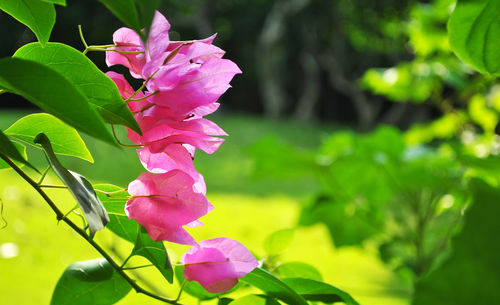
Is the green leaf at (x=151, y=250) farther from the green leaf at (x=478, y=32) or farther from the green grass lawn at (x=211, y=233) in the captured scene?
the green grass lawn at (x=211, y=233)

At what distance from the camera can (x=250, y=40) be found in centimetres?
704

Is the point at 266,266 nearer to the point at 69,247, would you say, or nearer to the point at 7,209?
the point at 69,247

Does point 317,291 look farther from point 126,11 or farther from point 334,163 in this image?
point 334,163

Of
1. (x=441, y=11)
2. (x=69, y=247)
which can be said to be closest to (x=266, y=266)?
(x=441, y=11)

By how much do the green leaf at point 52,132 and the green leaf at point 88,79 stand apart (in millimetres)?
25

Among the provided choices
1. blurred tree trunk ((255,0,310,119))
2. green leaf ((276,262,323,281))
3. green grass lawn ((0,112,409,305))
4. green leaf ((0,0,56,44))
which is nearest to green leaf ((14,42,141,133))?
green leaf ((0,0,56,44))

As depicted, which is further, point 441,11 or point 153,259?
point 441,11

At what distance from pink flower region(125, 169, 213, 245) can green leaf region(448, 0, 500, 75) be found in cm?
11

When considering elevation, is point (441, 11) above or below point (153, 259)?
below

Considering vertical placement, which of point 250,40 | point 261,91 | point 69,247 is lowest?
point 261,91

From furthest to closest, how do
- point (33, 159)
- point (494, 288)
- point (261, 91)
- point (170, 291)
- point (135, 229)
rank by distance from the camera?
point (261, 91)
point (33, 159)
point (170, 291)
point (135, 229)
point (494, 288)

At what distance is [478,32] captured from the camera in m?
0.20

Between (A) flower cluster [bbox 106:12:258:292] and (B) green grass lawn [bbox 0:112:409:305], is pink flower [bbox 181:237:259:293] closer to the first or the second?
(A) flower cluster [bbox 106:12:258:292]

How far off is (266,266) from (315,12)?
6.82 metres
